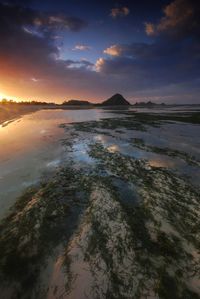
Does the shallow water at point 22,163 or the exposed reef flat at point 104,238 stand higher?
the exposed reef flat at point 104,238

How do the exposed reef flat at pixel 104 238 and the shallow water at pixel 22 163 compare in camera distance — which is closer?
the exposed reef flat at pixel 104 238

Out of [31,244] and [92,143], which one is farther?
[92,143]

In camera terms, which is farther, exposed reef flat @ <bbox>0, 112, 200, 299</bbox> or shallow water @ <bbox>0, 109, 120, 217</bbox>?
shallow water @ <bbox>0, 109, 120, 217</bbox>

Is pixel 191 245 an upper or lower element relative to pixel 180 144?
upper

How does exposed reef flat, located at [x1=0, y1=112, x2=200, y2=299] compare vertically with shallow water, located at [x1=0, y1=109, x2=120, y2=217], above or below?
above

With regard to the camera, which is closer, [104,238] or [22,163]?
[104,238]

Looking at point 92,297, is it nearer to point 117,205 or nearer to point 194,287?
point 194,287

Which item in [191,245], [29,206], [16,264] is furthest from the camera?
[29,206]

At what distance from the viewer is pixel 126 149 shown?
50.4 ft

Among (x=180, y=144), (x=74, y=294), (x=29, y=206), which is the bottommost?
(x=180, y=144)

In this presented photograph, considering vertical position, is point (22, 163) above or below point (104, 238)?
below

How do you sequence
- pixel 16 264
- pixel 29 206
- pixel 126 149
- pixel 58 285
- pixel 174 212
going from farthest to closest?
pixel 126 149 → pixel 29 206 → pixel 174 212 → pixel 16 264 → pixel 58 285

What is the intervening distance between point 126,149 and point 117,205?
846cm

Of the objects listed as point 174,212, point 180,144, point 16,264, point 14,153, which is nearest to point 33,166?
point 14,153
